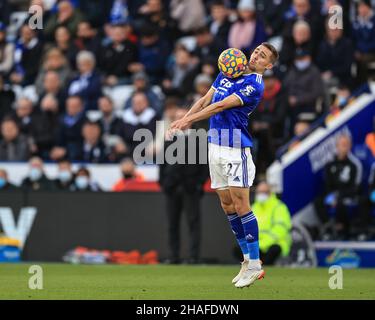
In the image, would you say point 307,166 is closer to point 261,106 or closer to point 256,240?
point 261,106

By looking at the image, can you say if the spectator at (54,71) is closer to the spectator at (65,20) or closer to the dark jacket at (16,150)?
the spectator at (65,20)

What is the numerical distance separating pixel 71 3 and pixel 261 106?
696 cm

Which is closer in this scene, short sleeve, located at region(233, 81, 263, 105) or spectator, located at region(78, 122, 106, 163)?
short sleeve, located at region(233, 81, 263, 105)

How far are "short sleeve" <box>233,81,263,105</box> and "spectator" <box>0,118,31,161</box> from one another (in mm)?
10484

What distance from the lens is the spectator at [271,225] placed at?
688 inches

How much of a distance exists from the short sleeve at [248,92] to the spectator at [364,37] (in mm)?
8865

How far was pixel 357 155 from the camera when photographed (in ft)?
64.1

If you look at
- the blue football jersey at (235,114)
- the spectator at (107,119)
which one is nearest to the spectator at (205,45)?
the spectator at (107,119)

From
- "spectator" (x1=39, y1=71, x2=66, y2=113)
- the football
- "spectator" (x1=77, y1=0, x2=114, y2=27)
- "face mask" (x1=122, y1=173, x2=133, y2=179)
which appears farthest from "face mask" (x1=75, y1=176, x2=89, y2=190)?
the football

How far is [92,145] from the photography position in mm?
21531

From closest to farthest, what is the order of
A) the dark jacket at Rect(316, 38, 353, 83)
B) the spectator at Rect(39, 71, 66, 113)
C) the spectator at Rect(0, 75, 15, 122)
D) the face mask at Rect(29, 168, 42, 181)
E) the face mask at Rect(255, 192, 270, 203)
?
the face mask at Rect(255, 192, 270, 203) → the face mask at Rect(29, 168, 42, 181) → the dark jacket at Rect(316, 38, 353, 83) → the spectator at Rect(39, 71, 66, 113) → the spectator at Rect(0, 75, 15, 122)

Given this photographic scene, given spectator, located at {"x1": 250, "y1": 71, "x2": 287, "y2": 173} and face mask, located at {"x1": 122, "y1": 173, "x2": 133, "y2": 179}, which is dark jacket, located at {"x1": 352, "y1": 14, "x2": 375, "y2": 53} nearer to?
spectator, located at {"x1": 250, "y1": 71, "x2": 287, "y2": 173}

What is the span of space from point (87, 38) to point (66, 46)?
497 mm

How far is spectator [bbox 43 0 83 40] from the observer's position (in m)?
24.5
